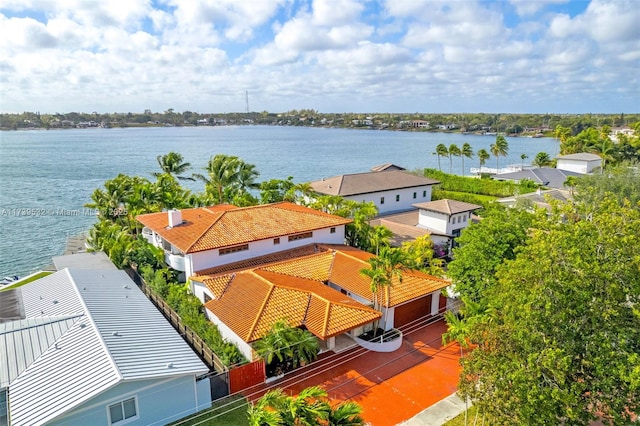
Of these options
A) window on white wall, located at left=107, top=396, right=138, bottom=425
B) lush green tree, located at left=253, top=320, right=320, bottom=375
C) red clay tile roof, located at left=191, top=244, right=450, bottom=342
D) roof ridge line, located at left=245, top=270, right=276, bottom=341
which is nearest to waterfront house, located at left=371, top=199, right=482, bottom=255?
red clay tile roof, located at left=191, top=244, right=450, bottom=342

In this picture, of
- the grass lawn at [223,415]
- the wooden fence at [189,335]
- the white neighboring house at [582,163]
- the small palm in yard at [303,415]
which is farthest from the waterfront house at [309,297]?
the white neighboring house at [582,163]

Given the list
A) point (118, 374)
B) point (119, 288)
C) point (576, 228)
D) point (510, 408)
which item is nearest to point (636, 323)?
point (576, 228)

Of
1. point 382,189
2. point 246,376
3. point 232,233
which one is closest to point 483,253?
point 246,376

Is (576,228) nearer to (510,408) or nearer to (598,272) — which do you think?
(598,272)

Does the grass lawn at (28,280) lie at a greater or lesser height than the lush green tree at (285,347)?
lesser

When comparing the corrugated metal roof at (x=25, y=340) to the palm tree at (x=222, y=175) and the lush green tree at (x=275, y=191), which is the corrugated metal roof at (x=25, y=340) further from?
the palm tree at (x=222, y=175)
